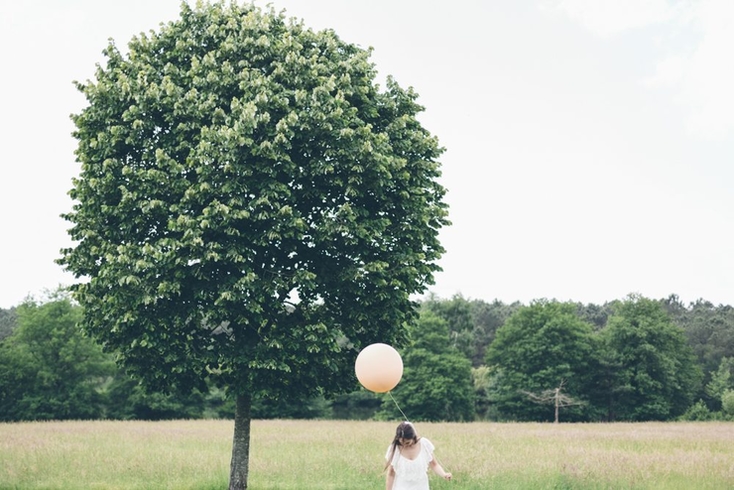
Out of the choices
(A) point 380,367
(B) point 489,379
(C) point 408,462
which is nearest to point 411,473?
(C) point 408,462

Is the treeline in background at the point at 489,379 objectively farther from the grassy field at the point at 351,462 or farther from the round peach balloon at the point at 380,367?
the round peach balloon at the point at 380,367

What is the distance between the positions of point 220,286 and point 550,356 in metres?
63.4

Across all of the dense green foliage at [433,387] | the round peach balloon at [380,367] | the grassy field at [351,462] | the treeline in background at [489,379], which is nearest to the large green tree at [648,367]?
the treeline in background at [489,379]

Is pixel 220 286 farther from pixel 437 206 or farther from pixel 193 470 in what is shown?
pixel 193 470

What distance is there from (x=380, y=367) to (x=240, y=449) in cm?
655

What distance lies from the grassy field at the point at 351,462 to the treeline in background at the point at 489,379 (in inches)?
1257

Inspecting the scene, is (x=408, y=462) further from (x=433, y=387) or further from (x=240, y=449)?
(x=433, y=387)

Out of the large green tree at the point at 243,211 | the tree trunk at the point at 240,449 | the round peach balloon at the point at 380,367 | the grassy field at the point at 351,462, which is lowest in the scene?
the grassy field at the point at 351,462

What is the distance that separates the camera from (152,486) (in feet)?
67.8

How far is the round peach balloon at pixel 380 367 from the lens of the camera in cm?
1419

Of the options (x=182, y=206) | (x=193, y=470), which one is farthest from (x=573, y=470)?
(x=182, y=206)

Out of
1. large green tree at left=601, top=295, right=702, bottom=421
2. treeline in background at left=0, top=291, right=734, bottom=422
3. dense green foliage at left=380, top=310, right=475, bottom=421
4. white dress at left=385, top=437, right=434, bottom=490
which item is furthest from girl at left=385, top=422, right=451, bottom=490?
large green tree at left=601, top=295, right=702, bottom=421

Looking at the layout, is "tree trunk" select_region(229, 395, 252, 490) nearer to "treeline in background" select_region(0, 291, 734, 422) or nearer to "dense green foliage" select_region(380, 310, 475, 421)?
"treeline in background" select_region(0, 291, 734, 422)

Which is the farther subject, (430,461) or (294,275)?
(294,275)
